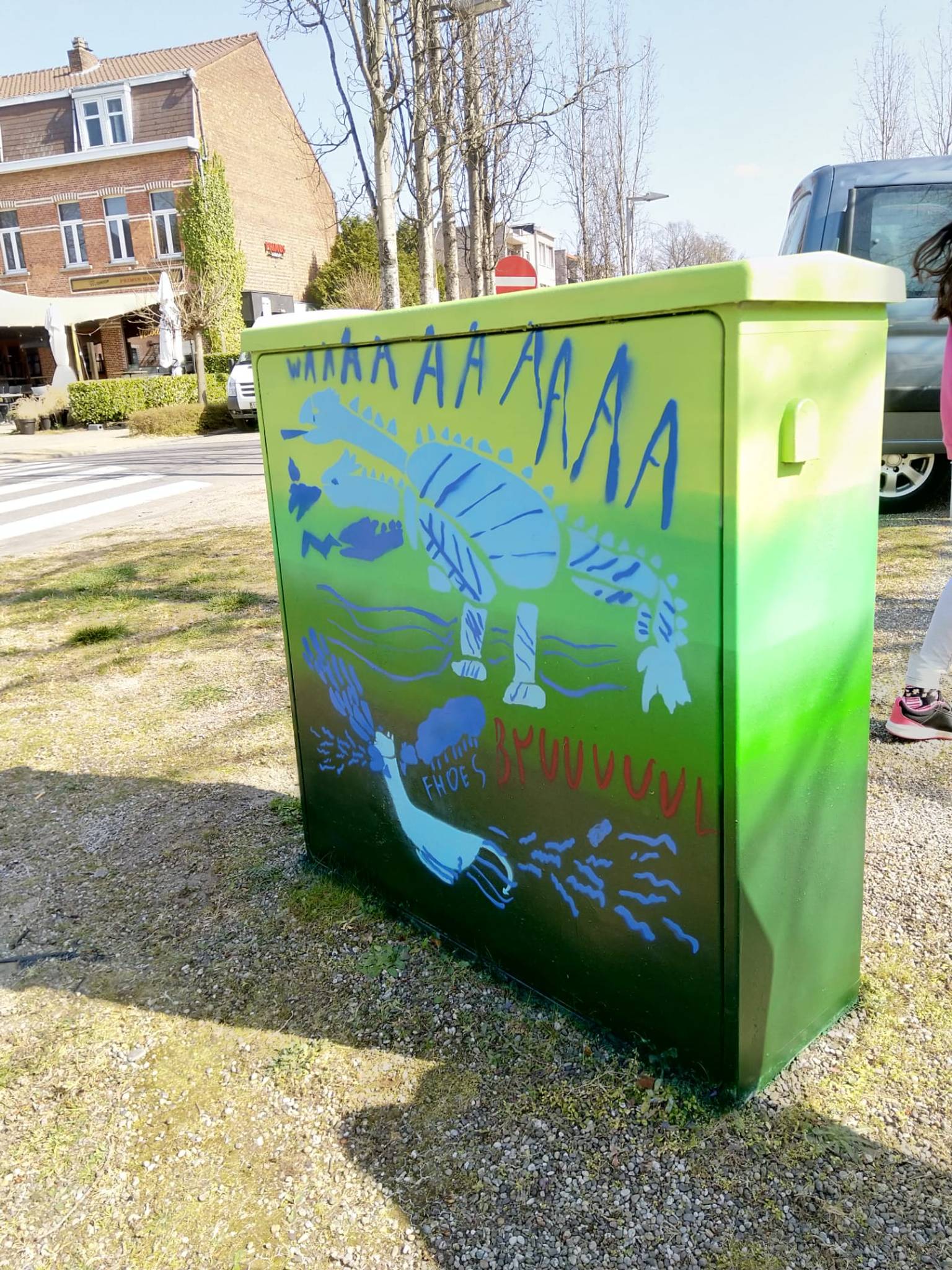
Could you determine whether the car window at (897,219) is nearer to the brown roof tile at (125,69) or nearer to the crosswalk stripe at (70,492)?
the crosswalk stripe at (70,492)

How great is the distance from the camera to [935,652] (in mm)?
3404

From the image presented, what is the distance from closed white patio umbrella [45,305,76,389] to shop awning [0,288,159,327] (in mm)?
1310

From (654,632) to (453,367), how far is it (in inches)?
27.6

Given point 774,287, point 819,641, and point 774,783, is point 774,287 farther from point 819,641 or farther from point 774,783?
point 774,783

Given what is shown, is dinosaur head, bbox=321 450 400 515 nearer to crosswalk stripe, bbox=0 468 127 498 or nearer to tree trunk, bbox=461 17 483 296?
tree trunk, bbox=461 17 483 296

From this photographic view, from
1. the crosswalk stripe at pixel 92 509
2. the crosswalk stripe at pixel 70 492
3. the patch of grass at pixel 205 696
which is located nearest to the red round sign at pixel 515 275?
the patch of grass at pixel 205 696

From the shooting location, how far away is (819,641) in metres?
1.77

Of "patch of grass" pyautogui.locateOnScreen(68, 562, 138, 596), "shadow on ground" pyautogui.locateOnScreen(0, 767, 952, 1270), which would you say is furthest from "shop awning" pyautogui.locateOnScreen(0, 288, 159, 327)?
"shadow on ground" pyautogui.locateOnScreen(0, 767, 952, 1270)

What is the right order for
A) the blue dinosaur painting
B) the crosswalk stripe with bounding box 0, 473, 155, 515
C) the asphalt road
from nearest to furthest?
the blue dinosaur painting
the asphalt road
the crosswalk stripe with bounding box 0, 473, 155, 515

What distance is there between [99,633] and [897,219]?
17.9 feet

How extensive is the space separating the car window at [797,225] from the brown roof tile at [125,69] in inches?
1197

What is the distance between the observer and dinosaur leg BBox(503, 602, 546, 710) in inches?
76.6

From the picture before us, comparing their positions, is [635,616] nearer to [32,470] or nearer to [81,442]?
[32,470]

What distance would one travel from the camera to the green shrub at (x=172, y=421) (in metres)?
21.6
